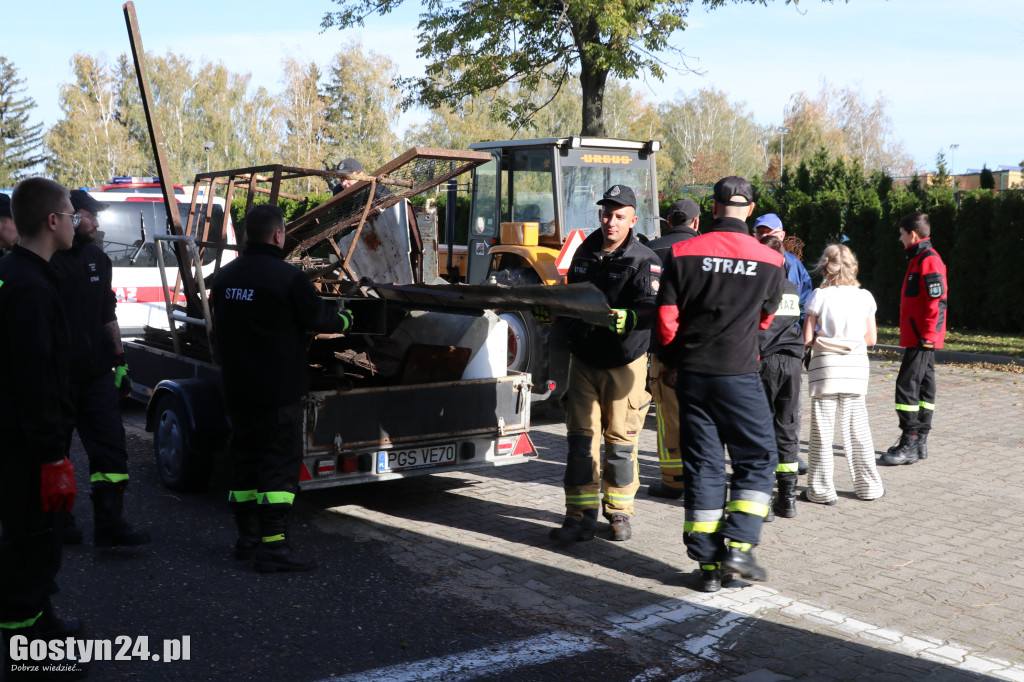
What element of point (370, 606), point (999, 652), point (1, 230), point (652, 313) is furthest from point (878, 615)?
point (1, 230)

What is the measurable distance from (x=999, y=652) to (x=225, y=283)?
4.21m

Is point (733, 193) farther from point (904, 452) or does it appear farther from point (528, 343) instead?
point (528, 343)

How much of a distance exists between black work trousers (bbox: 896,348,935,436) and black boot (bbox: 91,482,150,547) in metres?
5.86

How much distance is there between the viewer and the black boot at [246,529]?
201 inches

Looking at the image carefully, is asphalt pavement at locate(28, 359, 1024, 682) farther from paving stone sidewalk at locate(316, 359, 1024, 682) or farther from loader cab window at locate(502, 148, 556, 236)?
loader cab window at locate(502, 148, 556, 236)

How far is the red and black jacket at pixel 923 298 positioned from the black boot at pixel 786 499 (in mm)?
2393

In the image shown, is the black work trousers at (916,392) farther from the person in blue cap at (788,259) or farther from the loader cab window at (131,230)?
the loader cab window at (131,230)

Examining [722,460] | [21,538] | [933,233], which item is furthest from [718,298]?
[933,233]

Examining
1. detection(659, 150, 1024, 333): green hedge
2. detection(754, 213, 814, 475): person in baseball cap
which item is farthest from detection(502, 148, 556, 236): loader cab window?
detection(659, 150, 1024, 333): green hedge

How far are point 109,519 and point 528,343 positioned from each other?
4981mm

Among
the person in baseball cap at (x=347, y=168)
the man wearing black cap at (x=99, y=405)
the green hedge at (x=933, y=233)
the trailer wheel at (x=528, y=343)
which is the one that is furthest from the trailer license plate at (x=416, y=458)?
the green hedge at (x=933, y=233)

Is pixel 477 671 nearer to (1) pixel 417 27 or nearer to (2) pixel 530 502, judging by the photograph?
(2) pixel 530 502

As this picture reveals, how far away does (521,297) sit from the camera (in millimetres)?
5066

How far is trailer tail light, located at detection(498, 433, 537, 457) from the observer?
6.38 meters
